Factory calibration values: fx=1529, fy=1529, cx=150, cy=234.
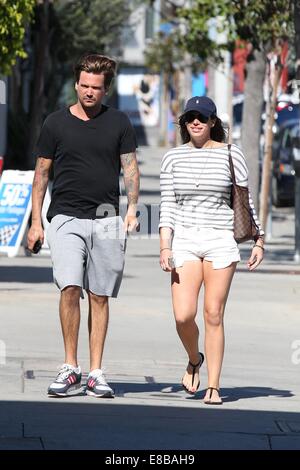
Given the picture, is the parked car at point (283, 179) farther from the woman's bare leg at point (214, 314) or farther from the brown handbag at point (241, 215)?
the woman's bare leg at point (214, 314)

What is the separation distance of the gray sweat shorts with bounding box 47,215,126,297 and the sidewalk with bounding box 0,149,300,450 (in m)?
0.70

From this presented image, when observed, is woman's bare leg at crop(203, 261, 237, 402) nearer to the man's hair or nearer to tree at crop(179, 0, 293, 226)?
the man's hair

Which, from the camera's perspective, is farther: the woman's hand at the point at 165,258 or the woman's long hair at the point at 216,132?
the woman's long hair at the point at 216,132

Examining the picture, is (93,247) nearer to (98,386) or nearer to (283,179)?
(98,386)

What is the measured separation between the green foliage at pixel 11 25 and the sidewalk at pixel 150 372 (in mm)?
4043

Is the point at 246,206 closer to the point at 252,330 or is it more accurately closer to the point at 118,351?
the point at 118,351

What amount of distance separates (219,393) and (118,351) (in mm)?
2065

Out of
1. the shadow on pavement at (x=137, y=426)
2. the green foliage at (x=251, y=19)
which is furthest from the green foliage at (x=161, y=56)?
the shadow on pavement at (x=137, y=426)

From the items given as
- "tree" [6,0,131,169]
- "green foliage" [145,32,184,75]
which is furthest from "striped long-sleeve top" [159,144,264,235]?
"green foliage" [145,32,184,75]

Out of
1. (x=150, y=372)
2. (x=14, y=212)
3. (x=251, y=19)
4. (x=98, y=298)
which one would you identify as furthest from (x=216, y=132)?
(x=251, y=19)

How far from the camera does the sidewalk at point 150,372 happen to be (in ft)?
25.6

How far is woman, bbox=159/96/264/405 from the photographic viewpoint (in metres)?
9.05

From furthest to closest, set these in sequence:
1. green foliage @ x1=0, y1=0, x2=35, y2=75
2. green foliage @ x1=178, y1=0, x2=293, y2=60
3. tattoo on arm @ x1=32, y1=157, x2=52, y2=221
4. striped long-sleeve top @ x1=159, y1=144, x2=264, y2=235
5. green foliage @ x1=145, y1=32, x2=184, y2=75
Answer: green foliage @ x1=145, y1=32, x2=184, y2=75 → green foliage @ x1=178, y1=0, x2=293, y2=60 → green foliage @ x1=0, y1=0, x2=35, y2=75 → tattoo on arm @ x1=32, y1=157, x2=52, y2=221 → striped long-sleeve top @ x1=159, y1=144, x2=264, y2=235

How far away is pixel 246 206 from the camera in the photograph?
9.12 meters
